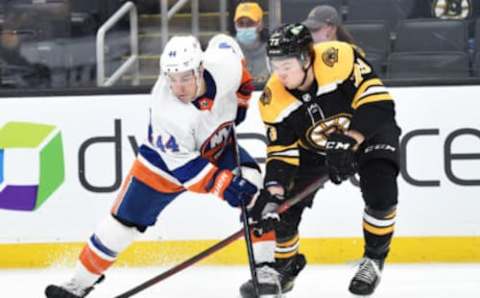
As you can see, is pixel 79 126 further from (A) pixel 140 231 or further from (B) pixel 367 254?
(B) pixel 367 254

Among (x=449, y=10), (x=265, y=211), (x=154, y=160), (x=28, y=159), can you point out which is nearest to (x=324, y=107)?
(x=265, y=211)

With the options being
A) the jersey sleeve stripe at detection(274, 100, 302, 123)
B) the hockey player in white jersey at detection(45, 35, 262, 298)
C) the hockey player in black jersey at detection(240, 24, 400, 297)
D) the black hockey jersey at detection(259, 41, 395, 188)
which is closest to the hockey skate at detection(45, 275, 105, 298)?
the hockey player in white jersey at detection(45, 35, 262, 298)

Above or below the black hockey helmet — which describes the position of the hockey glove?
below

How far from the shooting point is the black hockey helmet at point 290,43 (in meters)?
3.67

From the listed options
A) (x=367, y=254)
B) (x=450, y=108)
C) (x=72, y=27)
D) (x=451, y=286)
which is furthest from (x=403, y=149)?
(x=72, y=27)

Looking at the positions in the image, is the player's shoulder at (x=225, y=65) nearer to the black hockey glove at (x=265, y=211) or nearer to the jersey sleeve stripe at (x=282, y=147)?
the jersey sleeve stripe at (x=282, y=147)

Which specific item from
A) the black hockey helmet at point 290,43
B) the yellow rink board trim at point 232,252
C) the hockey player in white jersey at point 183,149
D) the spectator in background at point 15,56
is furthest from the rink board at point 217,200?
the black hockey helmet at point 290,43

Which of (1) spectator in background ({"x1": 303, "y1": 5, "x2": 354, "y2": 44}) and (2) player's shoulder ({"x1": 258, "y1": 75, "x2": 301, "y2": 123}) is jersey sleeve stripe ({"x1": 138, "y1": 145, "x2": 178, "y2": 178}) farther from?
(1) spectator in background ({"x1": 303, "y1": 5, "x2": 354, "y2": 44})

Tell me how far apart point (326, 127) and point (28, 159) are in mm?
1708

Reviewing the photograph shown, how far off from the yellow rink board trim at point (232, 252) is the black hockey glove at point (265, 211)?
3.88 feet

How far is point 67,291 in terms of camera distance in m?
4.05

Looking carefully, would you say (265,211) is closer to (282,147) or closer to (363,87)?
(282,147)

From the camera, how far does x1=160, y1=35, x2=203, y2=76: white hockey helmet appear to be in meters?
3.70

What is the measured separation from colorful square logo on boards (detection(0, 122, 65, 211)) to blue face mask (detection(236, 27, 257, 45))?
0.88 m
